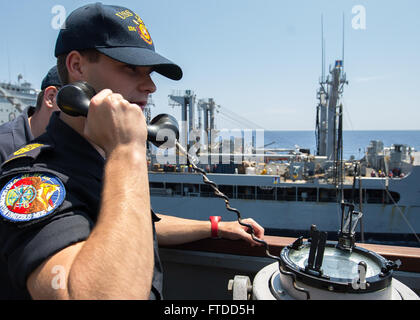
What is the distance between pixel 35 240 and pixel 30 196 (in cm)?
17

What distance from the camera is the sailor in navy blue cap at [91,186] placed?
0.74 m

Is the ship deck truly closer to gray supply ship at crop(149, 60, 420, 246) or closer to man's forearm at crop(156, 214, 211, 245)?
man's forearm at crop(156, 214, 211, 245)

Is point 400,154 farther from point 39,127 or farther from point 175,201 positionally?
point 39,127

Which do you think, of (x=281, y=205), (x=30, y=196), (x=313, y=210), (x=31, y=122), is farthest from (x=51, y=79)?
(x=313, y=210)

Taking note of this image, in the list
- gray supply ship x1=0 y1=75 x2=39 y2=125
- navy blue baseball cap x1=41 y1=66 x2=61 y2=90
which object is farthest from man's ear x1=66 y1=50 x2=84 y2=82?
gray supply ship x1=0 y1=75 x2=39 y2=125

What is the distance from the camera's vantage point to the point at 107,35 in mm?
1175

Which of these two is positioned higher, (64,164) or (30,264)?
(64,164)

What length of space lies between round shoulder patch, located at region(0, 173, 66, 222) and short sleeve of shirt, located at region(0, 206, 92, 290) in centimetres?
3

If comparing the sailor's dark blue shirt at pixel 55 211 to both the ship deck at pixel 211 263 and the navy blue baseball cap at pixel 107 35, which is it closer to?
the navy blue baseball cap at pixel 107 35

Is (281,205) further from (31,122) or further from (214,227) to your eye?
(214,227)

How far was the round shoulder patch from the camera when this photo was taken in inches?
32.9
